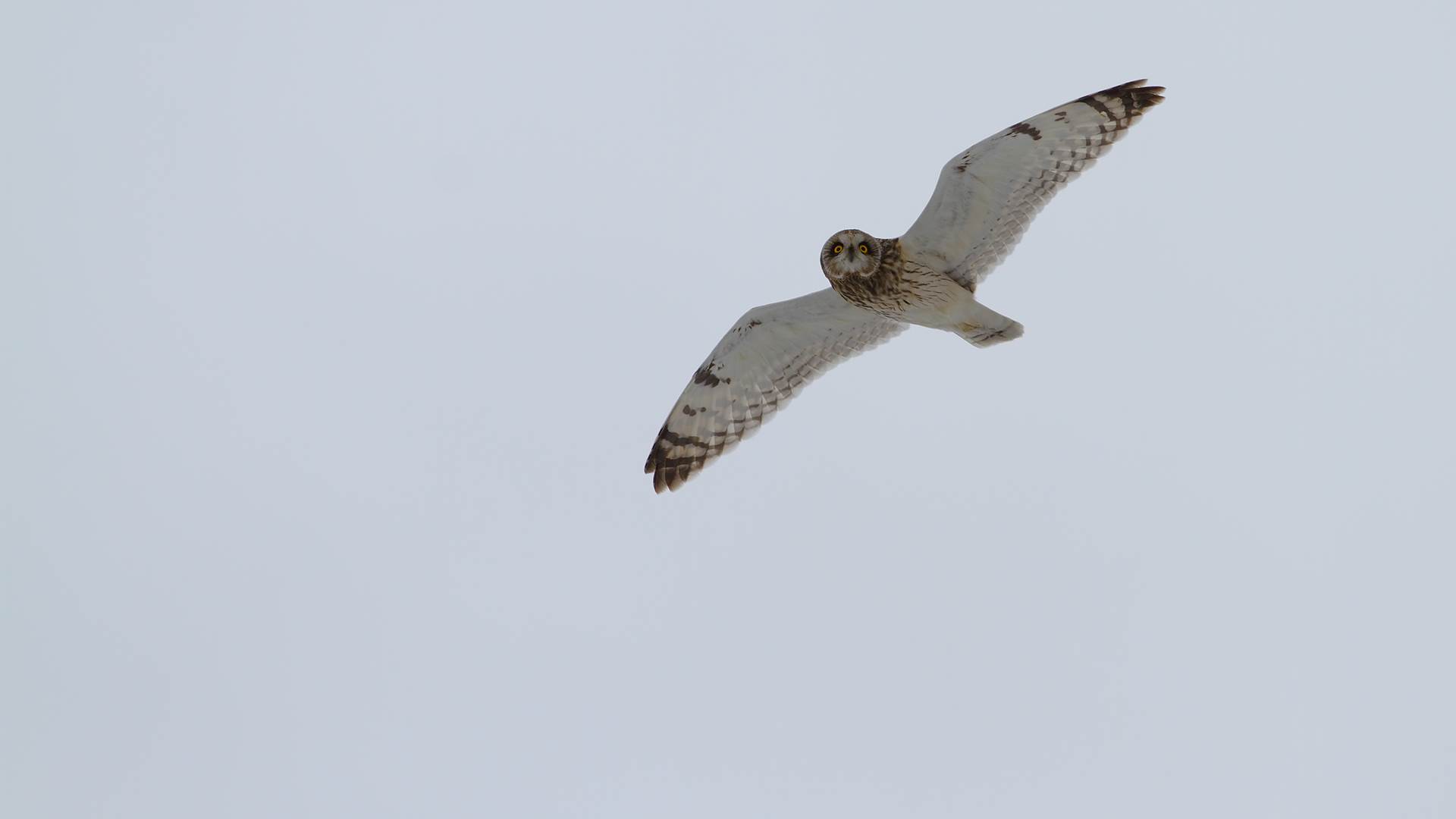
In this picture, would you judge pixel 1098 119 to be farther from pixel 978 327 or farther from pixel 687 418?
pixel 687 418

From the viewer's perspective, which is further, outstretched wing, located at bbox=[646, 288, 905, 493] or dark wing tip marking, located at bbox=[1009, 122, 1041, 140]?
outstretched wing, located at bbox=[646, 288, 905, 493]

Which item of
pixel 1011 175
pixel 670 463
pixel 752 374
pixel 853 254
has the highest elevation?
pixel 1011 175

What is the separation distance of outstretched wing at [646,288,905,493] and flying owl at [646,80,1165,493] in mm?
11

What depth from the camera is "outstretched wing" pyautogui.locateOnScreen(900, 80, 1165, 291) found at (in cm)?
923

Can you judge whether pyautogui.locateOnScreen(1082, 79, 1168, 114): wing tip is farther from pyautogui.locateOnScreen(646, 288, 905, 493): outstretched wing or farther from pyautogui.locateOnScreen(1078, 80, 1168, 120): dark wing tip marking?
pyautogui.locateOnScreen(646, 288, 905, 493): outstretched wing

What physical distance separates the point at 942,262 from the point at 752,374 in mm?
1956

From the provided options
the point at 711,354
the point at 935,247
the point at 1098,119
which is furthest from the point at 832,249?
the point at 1098,119

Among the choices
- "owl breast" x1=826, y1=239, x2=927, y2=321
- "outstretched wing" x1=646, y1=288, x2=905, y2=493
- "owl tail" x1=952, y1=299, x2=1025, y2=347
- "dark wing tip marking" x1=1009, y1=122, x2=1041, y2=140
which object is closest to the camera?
"dark wing tip marking" x1=1009, y1=122, x2=1041, y2=140

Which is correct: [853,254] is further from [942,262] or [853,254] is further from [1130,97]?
[1130,97]

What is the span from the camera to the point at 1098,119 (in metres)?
9.36

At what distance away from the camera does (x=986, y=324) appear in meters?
9.73

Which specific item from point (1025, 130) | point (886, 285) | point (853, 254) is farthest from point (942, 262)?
point (1025, 130)

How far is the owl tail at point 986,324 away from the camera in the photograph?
9648 mm

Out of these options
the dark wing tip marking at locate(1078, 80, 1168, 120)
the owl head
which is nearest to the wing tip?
the dark wing tip marking at locate(1078, 80, 1168, 120)
